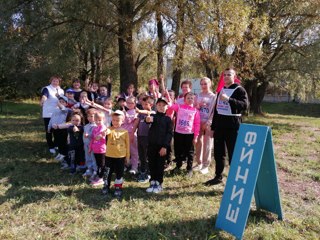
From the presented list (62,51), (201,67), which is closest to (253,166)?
(201,67)

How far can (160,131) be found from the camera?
17.7 feet

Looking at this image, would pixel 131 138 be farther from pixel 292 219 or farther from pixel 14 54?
pixel 14 54

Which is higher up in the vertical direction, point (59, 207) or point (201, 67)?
point (201, 67)

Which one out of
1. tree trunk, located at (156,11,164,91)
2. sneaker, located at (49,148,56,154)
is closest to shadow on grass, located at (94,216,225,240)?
sneaker, located at (49,148,56,154)

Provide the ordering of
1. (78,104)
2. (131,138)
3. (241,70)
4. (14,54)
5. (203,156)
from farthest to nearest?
1. (241,70)
2. (14,54)
3. (78,104)
4. (203,156)
5. (131,138)

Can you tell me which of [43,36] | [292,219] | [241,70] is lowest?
[292,219]

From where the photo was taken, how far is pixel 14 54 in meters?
10.4

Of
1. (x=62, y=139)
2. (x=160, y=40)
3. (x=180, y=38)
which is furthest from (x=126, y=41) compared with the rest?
(x=62, y=139)

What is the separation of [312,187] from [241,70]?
6.05m

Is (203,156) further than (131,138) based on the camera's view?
Yes

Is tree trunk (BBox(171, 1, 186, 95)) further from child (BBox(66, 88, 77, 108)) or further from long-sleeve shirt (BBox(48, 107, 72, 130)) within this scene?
long-sleeve shirt (BBox(48, 107, 72, 130))

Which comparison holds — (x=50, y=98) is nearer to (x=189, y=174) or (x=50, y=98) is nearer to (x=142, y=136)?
(x=142, y=136)

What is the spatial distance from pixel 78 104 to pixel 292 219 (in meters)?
4.83

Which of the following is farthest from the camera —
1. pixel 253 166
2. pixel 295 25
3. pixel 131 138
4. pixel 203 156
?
pixel 295 25
